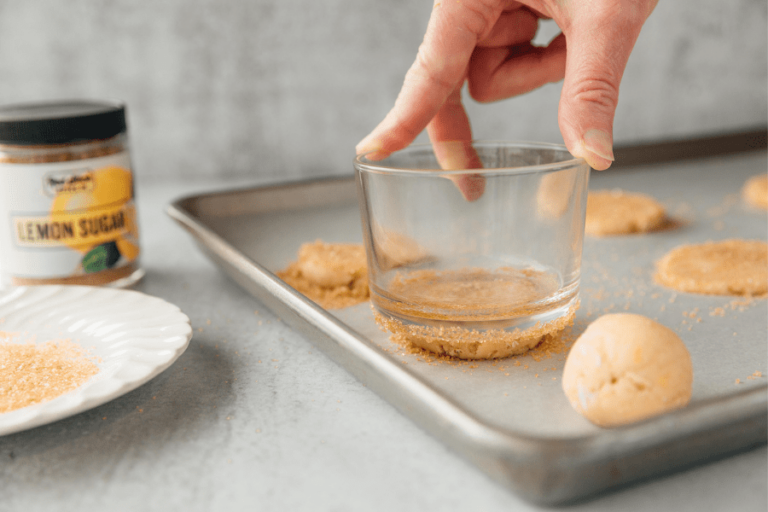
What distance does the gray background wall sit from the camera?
1.54m

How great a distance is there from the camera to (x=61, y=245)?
2.45ft

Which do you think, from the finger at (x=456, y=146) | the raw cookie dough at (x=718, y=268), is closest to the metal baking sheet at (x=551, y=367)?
the raw cookie dough at (x=718, y=268)

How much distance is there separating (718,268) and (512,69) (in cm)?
34

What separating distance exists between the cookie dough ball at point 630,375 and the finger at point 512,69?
0.46 m

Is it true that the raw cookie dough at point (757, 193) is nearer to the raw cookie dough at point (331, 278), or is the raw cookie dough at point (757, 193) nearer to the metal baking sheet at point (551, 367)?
the metal baking sheet at point (551, 367)

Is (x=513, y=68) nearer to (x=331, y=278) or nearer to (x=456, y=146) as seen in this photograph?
(x=456, y=146)

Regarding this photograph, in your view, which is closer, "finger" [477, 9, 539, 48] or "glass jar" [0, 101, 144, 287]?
"glass jar" [0, 101, 144, 287]

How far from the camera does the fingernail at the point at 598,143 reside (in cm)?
54

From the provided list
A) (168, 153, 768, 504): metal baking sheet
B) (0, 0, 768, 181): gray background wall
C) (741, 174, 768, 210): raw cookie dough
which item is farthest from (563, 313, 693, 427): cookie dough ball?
(0, 0, 768, 181): gray background wall

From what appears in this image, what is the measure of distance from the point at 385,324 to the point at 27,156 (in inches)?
17.2

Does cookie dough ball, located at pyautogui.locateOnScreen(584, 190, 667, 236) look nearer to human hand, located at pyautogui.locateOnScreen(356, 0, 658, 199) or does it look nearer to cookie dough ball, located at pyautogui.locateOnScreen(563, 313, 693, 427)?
human hand, located at pyautogui.locateOnScreen(356, 0, 658, 199)

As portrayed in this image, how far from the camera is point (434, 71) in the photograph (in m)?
0.69

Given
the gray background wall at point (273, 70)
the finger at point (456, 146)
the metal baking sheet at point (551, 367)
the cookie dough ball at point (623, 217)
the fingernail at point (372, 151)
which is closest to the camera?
the metal baking sheet at point (551, 367)

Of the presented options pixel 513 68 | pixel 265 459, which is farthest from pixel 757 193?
pixel 265 459
